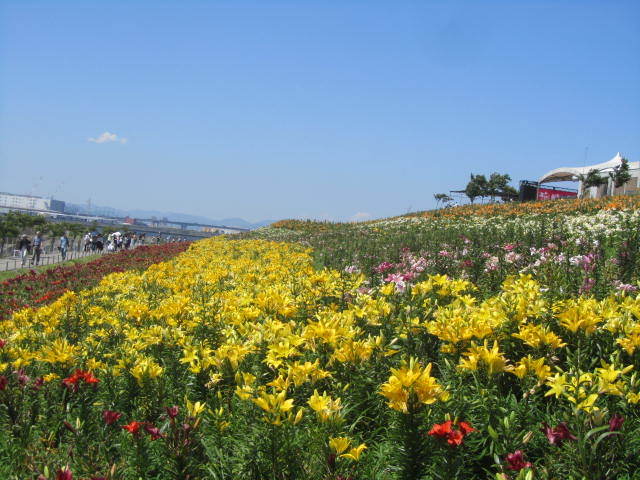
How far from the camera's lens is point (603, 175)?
144 feet

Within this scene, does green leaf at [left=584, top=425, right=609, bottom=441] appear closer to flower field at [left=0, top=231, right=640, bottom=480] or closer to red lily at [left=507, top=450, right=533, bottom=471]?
flower field at [left=0, top=231, right=640, bottom=480]

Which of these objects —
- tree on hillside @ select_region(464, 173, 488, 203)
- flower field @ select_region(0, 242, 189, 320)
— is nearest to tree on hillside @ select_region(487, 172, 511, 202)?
tree on hillside @ select_region(464, 173, 488, 203)

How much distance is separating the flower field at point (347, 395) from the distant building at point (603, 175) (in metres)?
32.2

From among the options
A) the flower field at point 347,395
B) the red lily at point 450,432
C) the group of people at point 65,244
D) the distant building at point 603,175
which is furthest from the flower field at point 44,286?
the distant building at point 603,175

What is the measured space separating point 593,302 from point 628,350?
648mm

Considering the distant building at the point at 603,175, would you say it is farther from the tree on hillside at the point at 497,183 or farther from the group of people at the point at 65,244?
the group of people at the point at 65,244

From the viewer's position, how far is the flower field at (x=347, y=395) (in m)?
1.92

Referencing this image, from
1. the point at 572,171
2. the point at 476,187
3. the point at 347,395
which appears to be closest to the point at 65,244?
the point at 347,395

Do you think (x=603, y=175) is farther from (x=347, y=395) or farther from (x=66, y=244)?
(x=347, y=395)

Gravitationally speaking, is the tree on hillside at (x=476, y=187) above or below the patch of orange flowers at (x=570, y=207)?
above

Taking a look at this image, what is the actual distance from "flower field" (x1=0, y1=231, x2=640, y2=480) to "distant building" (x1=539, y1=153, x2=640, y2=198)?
106ft

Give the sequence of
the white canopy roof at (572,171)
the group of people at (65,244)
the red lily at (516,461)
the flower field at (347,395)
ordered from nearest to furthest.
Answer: the red lily at (516,461) → the flower field at (347,395) → the group of people at (65,244) → the white canopy roof at (572,171)

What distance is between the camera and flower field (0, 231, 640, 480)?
1.92m

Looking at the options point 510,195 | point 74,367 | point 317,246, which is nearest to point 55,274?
point 317,246
